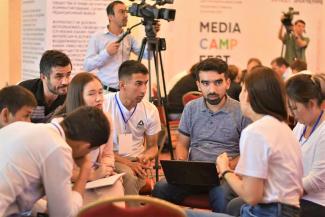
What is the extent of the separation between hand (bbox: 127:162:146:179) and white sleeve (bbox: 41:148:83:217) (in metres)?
1.19

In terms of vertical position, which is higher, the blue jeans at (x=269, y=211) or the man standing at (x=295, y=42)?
the man standing at (x=295, y=42)

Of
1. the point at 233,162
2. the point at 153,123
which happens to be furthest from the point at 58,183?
the point at 153,123

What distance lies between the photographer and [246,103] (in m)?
2.35

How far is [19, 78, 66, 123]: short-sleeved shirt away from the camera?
354 centimetres

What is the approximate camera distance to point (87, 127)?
2.17 m

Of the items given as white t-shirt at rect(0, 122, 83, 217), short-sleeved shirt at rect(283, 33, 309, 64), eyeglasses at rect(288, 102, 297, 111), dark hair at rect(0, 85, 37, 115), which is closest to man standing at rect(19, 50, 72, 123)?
dark hair at rect(0, 85, 37, 115)

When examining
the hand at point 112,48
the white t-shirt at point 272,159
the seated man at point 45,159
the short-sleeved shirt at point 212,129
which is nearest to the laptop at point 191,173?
the short-sleeved shirt at point 212,129

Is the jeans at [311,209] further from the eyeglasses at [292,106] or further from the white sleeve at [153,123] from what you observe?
the white sleeve at [153,123]

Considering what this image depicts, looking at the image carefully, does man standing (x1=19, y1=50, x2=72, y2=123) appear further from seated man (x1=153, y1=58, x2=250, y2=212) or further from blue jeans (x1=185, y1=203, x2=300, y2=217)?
blue jeans (x1=185, y1=203, x2=300, y2=217)

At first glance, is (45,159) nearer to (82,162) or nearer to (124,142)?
(82,162)

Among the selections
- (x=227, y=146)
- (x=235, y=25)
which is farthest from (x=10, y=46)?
(x=227, y=146)

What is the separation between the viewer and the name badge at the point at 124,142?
3.53 m

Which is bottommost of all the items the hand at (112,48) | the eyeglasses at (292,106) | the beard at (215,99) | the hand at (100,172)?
the hand at (100,172)

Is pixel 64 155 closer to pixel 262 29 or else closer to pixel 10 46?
pixel 10 46
